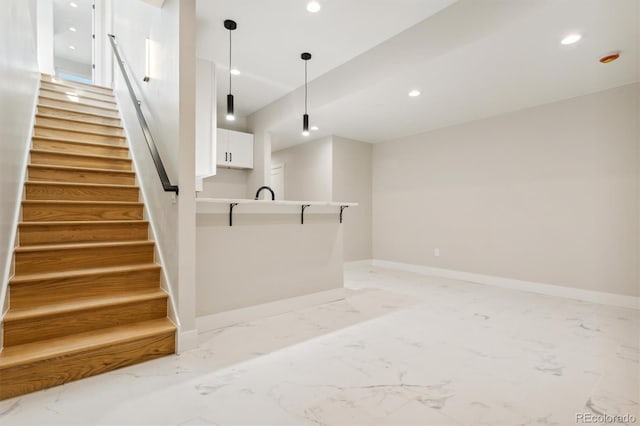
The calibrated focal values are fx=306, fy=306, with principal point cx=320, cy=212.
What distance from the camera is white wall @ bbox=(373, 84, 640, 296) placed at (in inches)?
135

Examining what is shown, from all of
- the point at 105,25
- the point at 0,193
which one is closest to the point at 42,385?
the point at 0,193

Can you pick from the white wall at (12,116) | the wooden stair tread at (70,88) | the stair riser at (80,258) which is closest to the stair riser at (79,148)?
the white wall at (12,116)

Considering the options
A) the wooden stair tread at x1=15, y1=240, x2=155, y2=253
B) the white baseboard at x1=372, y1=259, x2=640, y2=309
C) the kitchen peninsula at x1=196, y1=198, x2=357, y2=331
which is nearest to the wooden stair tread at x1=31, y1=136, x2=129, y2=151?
the wooden stair tread at x1=15, y1=240, x2=155, y2=253

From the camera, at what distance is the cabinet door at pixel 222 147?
17.0 ft

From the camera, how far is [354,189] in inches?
233

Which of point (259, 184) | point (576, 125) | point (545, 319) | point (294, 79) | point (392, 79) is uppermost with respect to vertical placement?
point (294, 79)

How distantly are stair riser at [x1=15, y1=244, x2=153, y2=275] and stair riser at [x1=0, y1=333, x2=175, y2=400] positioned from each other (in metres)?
0.79

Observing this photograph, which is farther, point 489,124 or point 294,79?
point 489,124

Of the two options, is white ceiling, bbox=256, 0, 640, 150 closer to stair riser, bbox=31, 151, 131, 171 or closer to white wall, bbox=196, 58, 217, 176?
white wall, bbox=196, 58, 217, 176

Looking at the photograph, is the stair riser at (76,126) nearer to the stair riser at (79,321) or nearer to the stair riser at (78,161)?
the stair riser at (78,161)

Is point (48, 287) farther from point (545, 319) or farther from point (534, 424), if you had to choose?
point (545, 319)

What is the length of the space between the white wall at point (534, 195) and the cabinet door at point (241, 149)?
2.74 m

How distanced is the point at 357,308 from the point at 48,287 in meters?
2.56

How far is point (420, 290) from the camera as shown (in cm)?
404
